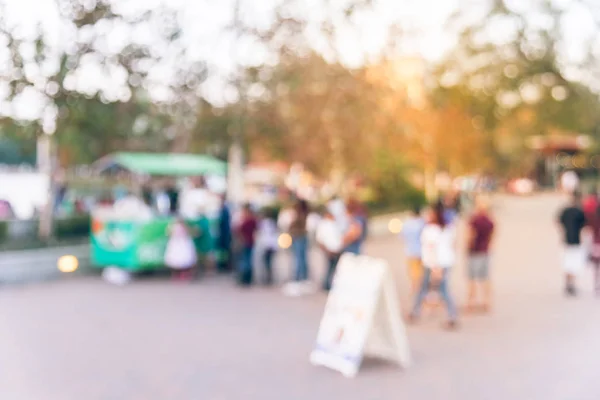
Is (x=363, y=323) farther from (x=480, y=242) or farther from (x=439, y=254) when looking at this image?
(x=480, y=242)

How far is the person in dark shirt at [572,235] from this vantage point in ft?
40.8

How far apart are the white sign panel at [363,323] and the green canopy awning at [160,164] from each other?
22829mm

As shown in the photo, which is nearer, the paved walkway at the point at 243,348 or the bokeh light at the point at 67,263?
the paved walkway at the point at 243,348

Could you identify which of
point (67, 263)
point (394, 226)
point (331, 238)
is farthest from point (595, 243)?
point (394, 226)

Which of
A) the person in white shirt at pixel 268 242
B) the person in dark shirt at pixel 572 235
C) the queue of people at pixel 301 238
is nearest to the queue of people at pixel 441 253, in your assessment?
the queue of people at pixel 301 238

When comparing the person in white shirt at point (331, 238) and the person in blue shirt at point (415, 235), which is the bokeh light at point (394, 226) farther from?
the person in blue shirt at point (415, 235)

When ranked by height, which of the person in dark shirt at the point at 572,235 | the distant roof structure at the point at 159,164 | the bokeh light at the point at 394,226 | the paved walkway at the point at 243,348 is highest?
the distant roof structure at the point at 159,164

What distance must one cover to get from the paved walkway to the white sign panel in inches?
7.0

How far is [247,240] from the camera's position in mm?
13328

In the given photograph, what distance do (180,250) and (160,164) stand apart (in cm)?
1835

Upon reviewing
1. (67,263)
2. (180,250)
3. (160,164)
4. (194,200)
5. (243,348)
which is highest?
(160,164)

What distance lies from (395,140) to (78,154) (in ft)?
46.7

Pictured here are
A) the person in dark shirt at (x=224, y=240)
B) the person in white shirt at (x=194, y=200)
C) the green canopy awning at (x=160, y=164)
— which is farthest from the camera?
the green canopy awning at (x=160, y=164)

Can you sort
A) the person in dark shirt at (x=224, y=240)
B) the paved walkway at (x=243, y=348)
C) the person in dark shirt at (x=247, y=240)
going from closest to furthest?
the paved walkway at (x=243, y=348) < the person in dark shirt at (x=247, y=240) < the person in dark shirt at (x=224, y=240)
